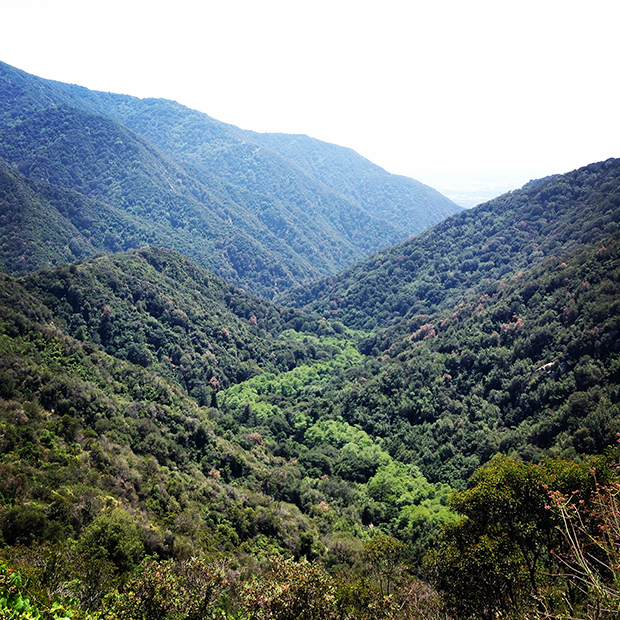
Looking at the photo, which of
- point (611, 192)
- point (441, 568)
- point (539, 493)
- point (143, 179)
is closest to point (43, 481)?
point (441, 568)

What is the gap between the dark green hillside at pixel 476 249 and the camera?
99.1 metres

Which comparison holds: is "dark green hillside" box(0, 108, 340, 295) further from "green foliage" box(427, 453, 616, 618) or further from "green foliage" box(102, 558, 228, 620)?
"green foliage" box(102, 558, 228, 620)

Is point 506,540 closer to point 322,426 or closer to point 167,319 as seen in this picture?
point 322,426

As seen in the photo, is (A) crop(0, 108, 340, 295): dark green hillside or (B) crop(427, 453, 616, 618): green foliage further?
(A) crop(0, 108, 340, 295): dark green hillside

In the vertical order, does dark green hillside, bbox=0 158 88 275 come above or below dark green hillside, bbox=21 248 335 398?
above

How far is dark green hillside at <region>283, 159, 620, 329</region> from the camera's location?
9906 centimetres

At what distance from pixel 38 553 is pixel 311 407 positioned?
6424 cm

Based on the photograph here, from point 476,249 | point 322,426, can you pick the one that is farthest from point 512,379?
point 476,249

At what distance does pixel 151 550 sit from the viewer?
26875 millimetres

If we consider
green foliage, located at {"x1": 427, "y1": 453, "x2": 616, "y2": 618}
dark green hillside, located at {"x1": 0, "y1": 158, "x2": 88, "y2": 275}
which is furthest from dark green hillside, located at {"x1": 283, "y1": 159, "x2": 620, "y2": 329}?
green foliage, located at {"x1": 427, "y1": 453, "x2": 616, "y2": 618}

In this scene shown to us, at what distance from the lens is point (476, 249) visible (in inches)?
4860

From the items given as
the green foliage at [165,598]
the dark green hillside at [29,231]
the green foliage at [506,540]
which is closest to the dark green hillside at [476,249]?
the dark green hillside at [29,231]

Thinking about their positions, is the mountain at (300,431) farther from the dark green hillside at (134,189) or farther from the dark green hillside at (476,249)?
the dark green hillside at (134,189)

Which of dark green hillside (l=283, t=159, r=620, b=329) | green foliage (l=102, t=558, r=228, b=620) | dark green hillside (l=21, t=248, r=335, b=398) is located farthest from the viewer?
dark green hillside (l=283, t=159, r=620, b=329)
